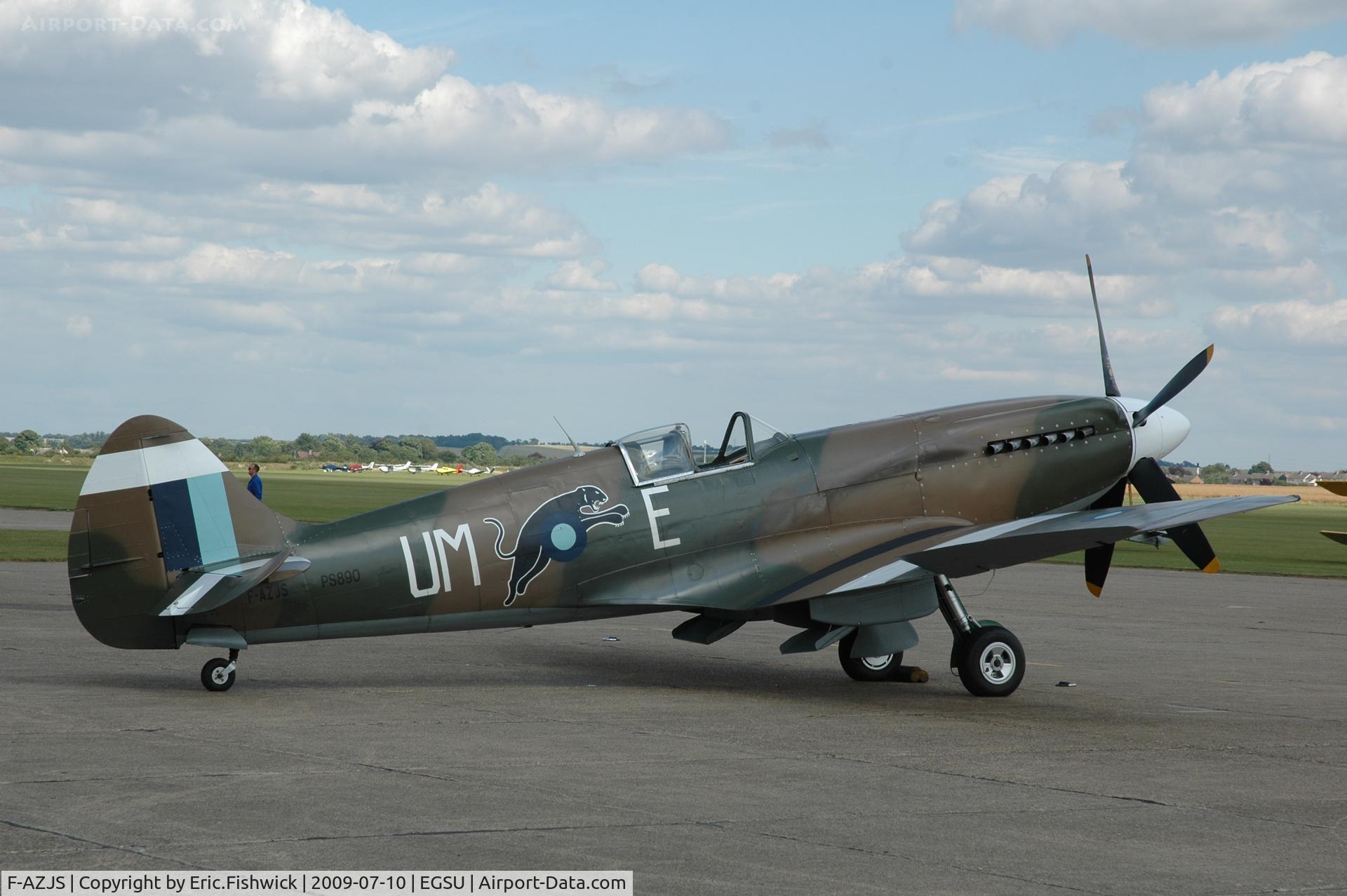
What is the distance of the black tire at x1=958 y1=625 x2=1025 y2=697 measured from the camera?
11.6 meters

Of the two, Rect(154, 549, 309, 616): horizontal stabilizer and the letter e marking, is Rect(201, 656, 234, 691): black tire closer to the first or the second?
Rect(154, 549, 309, 616): horizontal stabilizer

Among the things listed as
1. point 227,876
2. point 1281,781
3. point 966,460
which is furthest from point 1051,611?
point 227,876

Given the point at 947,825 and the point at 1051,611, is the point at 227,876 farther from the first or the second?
the point at 1051,611

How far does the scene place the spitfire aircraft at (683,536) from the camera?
10414mm

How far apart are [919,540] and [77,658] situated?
796 cm

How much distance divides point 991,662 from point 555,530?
392 centimetres

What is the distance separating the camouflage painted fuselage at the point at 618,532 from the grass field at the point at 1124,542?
14.7m

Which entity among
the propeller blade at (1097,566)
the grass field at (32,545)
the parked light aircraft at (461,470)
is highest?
the parked light aircraft at (461,470)

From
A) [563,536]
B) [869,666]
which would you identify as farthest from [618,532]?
[869,666]

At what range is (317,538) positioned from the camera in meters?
10.8

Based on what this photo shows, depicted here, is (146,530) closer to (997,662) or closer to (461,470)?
(997,662)

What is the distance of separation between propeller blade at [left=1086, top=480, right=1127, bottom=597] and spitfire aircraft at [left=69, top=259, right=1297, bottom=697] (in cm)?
3

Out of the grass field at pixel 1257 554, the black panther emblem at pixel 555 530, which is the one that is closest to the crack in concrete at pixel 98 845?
the black panther emblem at pixel 555 530

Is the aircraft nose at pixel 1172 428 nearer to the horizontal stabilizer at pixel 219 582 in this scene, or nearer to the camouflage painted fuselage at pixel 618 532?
the camouflage painted fuselage at pixel 618 532
